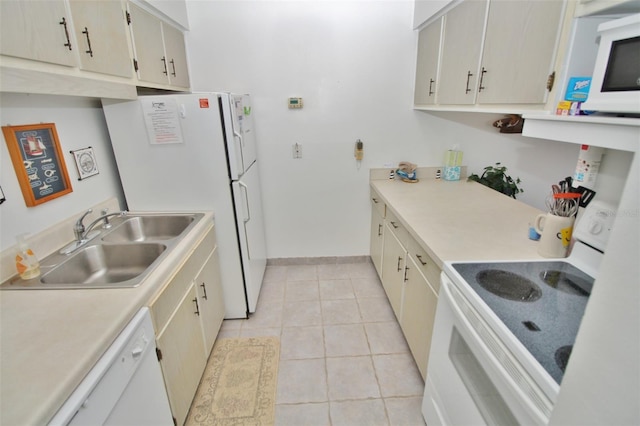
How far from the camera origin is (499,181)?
8.52 feet

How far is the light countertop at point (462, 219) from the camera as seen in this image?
1.45 metres

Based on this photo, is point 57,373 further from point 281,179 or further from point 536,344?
point 281,179

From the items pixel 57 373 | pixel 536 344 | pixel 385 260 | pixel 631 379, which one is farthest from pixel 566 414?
pixel 385 260

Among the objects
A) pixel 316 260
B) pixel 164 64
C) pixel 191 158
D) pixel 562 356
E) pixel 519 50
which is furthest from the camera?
pixel 316 260

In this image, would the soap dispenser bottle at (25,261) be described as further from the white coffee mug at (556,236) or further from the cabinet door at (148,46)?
the white coffee mug at (556,236)

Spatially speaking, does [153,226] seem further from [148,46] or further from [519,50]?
[519,50]

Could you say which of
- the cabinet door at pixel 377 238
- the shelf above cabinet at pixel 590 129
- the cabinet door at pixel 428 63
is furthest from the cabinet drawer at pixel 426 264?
the cabinet door at pixel 428 63

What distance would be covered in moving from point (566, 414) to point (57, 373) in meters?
1.20

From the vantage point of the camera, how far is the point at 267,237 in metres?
3.09

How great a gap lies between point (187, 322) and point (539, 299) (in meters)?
1.61

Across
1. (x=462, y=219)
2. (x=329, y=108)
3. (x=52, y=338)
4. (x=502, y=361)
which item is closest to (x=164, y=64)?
(x=329, y=108)

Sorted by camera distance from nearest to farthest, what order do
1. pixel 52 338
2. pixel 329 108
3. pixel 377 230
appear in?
pixel 52 338 < pixel 329 108 < pixel 377 230

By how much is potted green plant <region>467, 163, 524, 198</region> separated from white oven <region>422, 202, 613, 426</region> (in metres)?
1.42

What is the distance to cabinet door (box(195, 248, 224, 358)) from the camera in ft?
6.06
